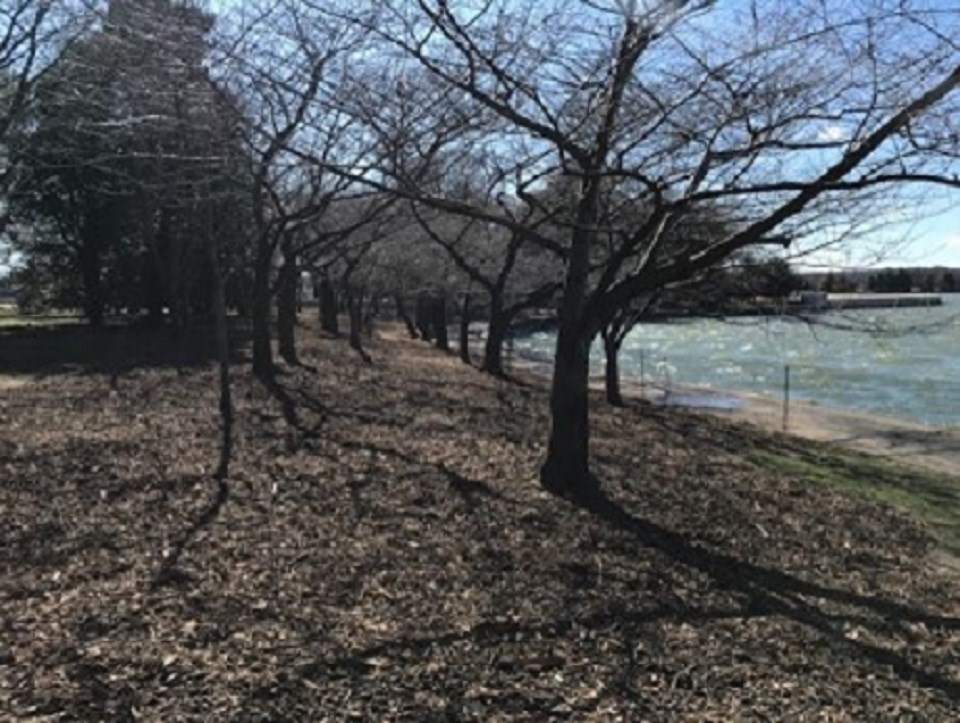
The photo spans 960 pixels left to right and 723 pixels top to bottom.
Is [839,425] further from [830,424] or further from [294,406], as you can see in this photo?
[294,406]

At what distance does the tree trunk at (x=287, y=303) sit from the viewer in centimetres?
1850

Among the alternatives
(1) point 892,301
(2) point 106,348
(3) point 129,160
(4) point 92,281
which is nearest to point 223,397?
(3) point 129,160

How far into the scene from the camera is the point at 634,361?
41812 millimetres

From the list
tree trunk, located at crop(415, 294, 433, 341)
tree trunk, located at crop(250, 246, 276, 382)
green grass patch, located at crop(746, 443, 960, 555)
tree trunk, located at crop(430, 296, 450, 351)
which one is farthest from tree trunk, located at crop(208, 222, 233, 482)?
tree trunk, located at crop(415, 294, 433, 341)

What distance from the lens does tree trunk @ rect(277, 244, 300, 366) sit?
1850 centimetres

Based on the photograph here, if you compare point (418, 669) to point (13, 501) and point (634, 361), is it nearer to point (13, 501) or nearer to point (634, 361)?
point (13, 501)

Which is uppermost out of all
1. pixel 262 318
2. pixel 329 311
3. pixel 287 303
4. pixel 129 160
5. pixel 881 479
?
pixel 129 160

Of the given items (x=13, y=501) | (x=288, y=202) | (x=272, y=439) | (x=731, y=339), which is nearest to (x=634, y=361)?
(x=731, y=339)

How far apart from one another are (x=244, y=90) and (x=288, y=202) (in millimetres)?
8901

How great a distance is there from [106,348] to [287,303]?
4426 mm

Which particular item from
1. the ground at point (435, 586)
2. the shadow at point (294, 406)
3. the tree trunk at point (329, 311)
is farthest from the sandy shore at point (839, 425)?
the tree trunk at point (329, 311)

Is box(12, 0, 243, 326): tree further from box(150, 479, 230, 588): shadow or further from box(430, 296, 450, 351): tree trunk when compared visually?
box(430, 296, 450, 351): tree trunk

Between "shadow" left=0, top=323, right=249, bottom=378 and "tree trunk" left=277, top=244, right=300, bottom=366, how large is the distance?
883mm

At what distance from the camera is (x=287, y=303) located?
20.1 m
